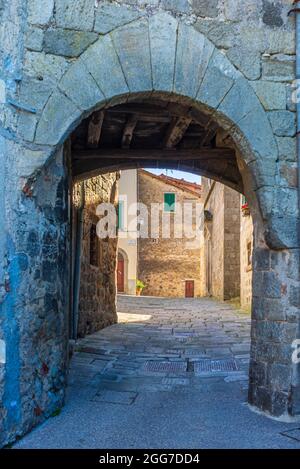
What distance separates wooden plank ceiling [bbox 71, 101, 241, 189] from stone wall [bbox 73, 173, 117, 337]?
84 centimetres

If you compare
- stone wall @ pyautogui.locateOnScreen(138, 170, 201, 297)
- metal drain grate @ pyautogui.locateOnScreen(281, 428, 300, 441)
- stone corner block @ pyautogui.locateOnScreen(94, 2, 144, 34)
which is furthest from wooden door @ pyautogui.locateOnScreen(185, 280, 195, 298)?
stone corner block @ pyautogui.locateOnScreen(94, 2, 144, 34)

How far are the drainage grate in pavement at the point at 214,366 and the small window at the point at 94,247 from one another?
3061 millimetres

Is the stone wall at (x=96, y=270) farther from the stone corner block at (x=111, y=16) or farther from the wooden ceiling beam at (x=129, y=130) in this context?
the stone corner block at (x=111, y=16)

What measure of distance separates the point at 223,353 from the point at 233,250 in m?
7.78

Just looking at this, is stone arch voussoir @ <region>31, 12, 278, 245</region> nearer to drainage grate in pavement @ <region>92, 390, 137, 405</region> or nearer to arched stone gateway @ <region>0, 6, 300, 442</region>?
arched stone gateway @ <region>0, 6, 300, 442</region>

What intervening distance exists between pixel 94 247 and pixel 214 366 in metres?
3.47

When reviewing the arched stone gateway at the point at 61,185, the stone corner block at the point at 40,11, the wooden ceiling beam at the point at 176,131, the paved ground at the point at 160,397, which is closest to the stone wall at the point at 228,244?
the paved ground at the point at 160,397

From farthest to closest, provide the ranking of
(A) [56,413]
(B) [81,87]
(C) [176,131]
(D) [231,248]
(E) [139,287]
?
1. (E) [139,287]
2. (D) [231,248]
3. (C) [176,131]
4. (A) [56,413]
5. (B) [81,87]

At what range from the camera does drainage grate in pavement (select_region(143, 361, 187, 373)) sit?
5.18 m

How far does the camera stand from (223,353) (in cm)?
585

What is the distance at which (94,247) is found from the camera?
26.3 ft

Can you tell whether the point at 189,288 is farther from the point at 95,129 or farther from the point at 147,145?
the point at 95,129

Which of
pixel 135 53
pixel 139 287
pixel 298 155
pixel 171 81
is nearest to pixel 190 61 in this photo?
pixel 171 81

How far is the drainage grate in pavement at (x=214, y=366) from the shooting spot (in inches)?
200
